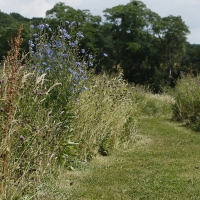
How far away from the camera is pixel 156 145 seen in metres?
8.71

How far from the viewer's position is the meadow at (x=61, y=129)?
4152mm

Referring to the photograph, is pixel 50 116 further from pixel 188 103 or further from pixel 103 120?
pixel 188 103

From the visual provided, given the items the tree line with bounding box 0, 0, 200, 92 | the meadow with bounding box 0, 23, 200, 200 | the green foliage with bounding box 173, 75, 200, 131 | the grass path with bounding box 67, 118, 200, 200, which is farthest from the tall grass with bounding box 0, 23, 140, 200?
the tree line with bounding box 0, 0, 200, 92

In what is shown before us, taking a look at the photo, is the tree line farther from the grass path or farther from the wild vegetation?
the grass path

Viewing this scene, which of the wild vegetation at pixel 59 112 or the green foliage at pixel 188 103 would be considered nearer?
the wild vegetation at pixel 59 112

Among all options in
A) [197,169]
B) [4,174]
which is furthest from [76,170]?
[4,174]

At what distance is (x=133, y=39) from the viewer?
47125 mm

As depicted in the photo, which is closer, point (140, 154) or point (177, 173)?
point (177, 173)

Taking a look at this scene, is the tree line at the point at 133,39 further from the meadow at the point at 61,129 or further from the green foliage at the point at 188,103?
the meadow at the point at 61,129

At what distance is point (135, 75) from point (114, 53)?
5.14 metres

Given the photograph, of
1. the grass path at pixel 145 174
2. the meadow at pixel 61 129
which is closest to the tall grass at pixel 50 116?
the meadow at pixel 61 129

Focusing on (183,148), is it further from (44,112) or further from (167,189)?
(44,112)

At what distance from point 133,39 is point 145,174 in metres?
42.1

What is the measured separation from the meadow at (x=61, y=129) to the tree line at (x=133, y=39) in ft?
112
